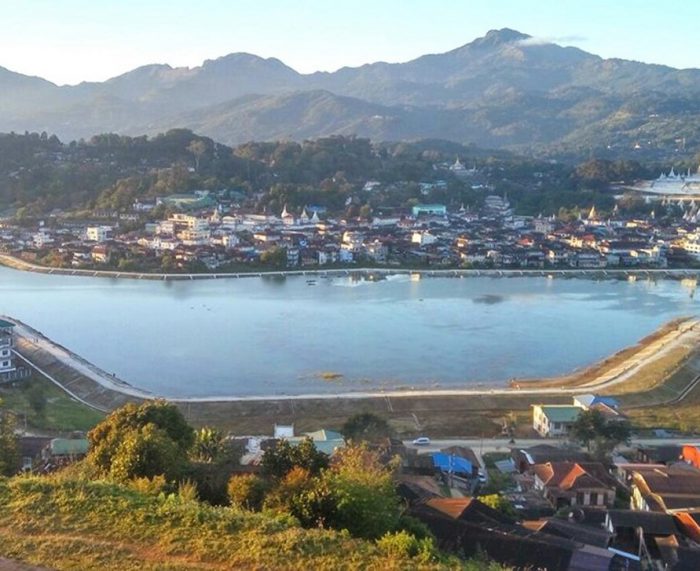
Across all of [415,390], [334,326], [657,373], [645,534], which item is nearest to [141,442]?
[645,534]

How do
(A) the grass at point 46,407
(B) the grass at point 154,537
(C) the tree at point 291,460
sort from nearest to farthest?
(B) the grass at point 154,537 → (C) the tree at point 291,460 → (A) the grass at point 46,407

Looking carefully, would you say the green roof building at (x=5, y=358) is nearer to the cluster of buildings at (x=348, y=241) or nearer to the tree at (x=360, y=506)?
the tree at (x=360, y=506)

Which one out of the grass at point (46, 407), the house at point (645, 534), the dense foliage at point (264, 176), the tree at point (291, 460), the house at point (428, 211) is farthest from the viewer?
the house at point (428, 211)

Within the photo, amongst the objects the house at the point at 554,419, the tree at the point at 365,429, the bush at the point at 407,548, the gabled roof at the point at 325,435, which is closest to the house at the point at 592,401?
the house at the point at 554,419

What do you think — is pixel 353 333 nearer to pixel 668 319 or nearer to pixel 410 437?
pixel 410 437

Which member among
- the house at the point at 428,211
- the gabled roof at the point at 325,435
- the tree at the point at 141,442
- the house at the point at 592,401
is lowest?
the gabled roof at the point at 325,435

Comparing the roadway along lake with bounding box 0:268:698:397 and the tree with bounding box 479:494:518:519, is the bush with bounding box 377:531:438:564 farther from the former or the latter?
the roadway along lake with bounding box 0:268:698:397

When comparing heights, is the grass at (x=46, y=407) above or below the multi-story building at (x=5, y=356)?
below

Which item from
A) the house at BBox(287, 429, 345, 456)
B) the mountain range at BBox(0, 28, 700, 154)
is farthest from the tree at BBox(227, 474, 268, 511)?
the mountain range at BBox(0, 28, 700, 154)
